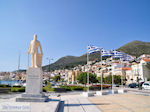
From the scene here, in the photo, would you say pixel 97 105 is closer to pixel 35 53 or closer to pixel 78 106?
pixel 78 106

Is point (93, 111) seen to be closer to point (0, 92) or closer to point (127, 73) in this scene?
point (0, 92)

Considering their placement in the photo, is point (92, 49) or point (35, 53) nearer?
point (35, 53)

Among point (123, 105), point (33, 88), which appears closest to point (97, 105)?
point (123, 105)

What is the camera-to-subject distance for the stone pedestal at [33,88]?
36.4ft

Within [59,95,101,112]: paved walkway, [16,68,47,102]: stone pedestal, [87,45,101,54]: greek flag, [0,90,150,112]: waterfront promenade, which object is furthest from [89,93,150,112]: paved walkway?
[87,45,101,54]: greek flag

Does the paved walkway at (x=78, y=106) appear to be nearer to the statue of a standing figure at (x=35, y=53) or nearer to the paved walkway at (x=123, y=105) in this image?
the paved walkway at (x=123, y=105)

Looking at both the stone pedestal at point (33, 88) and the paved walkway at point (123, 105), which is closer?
the paved walkway at point (123, 105)

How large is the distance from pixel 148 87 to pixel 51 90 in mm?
25068

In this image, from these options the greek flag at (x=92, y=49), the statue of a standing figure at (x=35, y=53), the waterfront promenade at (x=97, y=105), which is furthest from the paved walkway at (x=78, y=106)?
the greek flag at (x=92, y=49)

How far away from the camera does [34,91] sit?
11.6 meters

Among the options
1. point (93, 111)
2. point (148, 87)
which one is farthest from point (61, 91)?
point (148, 87)

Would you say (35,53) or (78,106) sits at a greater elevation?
(35,53)

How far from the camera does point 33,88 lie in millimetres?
11617

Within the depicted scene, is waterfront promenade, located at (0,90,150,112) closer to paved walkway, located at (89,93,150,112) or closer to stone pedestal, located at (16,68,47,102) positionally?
paved walkway, located at (89,93,150,112)
